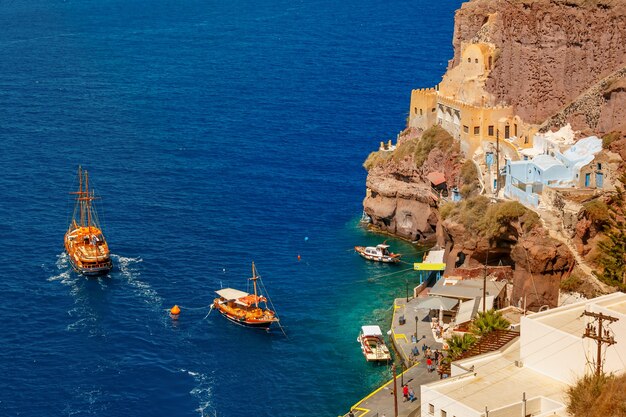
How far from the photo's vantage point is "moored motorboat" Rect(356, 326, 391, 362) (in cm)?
11831

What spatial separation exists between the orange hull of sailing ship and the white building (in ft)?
203

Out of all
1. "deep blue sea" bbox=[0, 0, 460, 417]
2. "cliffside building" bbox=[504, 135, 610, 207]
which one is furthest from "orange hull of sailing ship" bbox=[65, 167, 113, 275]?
"cliffside building" bbox=[504, 135, 610, 207]

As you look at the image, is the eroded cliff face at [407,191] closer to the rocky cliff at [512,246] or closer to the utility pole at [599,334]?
the rocky cliff at [512,246]

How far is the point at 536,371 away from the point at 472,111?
60.8 meters

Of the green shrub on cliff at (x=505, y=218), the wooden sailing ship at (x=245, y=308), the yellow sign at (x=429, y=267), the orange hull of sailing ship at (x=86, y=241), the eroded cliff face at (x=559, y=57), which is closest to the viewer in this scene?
the green shrub on cliff at (x=505, y=218)

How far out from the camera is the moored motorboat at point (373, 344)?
11831cm

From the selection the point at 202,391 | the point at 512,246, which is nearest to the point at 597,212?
the point at 512,246

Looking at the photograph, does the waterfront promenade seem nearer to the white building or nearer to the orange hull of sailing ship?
the white building

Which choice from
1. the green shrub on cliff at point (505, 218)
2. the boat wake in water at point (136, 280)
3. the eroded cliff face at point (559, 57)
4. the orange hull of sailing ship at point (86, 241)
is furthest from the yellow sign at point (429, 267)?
the orange hull of sailing ship at point (86, 241)

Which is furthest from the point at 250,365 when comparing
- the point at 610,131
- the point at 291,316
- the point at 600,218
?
the point at 610,131

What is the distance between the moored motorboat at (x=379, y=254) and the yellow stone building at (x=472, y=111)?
48.7ft

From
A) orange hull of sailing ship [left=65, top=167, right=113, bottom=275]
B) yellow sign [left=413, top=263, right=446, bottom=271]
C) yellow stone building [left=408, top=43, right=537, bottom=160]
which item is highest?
yellow stone building [left=408, top=43, right=537, bottom=160]

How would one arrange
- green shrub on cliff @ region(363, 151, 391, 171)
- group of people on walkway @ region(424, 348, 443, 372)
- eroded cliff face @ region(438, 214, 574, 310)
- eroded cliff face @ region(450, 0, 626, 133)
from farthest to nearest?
green shrub on cliff @ region(363, 151, 391, 171) < eroded cliff face @ region(450, 0, 626, 133) < eroded cliff face @ region(438, 214, 574, 310) < group of people on walkway @ region(424, 348, 443, 372)

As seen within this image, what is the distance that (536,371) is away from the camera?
88250 millimetres
